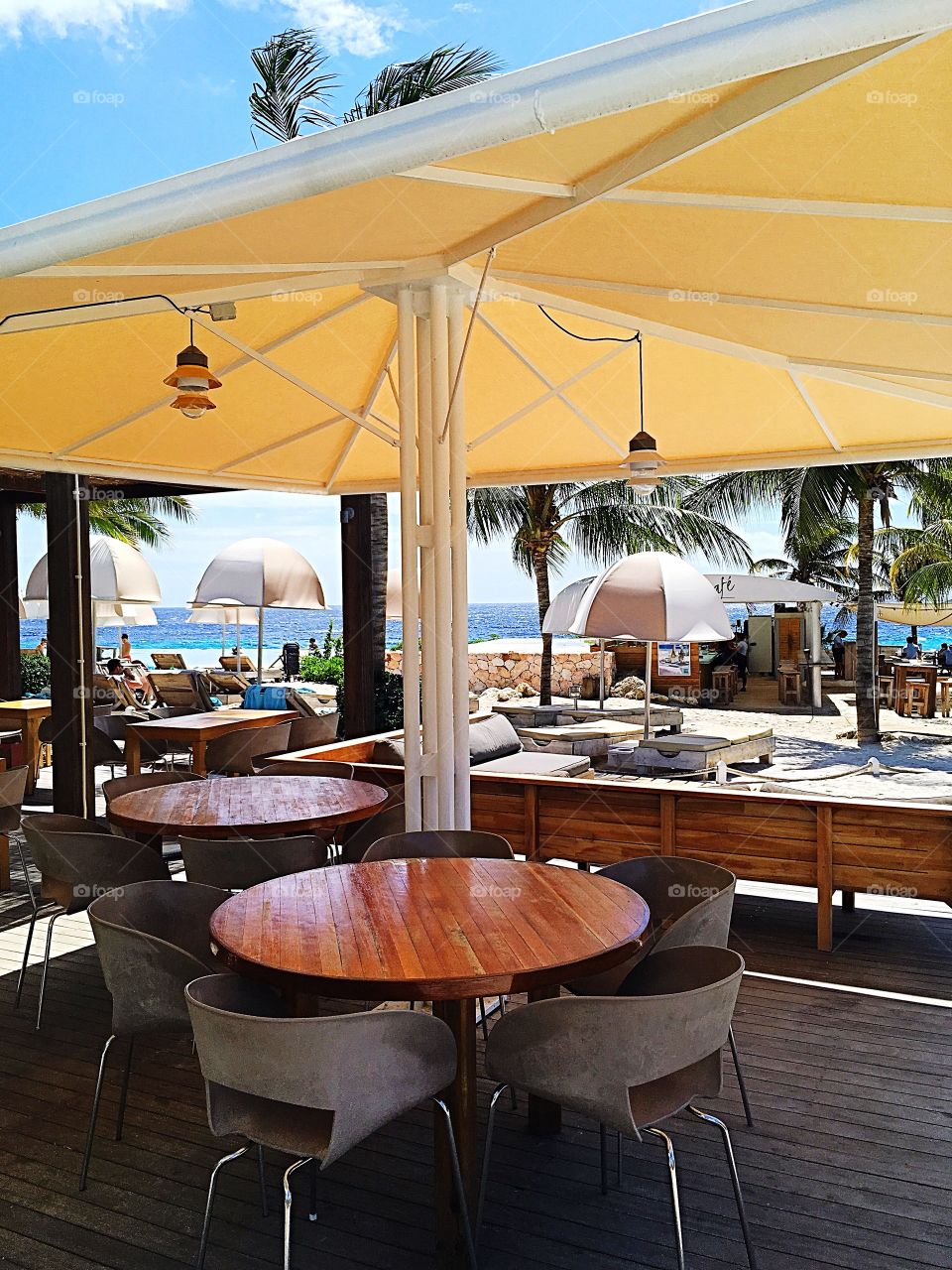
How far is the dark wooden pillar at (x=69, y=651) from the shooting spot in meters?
8.22

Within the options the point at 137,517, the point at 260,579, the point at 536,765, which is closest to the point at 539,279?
the point at 536,765

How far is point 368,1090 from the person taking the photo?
241 cm

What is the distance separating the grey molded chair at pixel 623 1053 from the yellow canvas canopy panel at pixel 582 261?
6.45 ft

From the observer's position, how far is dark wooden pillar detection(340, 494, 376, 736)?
9031 millimetres

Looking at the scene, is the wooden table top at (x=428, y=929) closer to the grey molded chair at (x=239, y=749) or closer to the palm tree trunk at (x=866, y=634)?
the grey molded chair at (x=239, y=749)

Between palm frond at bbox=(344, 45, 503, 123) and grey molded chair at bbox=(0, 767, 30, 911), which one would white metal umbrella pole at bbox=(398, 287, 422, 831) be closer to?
grey molded chair at bbox=(0, 767, 30, 911)

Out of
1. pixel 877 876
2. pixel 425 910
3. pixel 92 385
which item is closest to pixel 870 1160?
pixel 425 910

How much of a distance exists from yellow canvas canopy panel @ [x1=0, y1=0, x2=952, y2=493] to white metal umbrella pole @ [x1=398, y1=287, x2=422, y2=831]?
0.76 ft

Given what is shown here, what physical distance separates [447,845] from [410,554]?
129cm

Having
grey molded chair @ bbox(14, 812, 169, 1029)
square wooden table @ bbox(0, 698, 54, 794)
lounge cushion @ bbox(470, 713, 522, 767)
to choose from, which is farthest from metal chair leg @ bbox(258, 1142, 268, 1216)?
square wooden table @ bbox(0, 698, 54, 794)

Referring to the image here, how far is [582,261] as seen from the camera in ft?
12.6

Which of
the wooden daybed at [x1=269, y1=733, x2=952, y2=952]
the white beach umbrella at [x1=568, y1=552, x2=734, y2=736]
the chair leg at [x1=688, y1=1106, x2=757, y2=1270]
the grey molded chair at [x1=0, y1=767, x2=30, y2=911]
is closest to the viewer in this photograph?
the chair leg at [x1=688, y1=1106, x2=757, y2=1270]

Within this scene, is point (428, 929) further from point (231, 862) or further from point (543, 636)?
point (543, 636)

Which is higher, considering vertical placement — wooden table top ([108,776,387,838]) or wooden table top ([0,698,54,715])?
wooden table top ([108,776,387,838])
